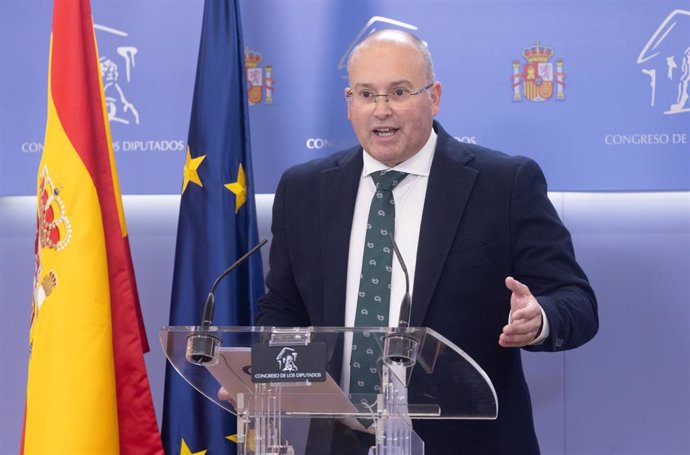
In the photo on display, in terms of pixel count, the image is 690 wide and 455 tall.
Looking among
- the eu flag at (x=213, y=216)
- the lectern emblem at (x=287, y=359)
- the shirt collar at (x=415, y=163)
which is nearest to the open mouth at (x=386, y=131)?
the shirt collar at (x=415, y=163)

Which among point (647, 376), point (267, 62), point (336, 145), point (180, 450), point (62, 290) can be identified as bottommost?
point (180, 450)

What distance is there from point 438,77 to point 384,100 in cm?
114

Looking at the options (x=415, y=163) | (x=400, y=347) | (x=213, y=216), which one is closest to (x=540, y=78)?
(x=415, y=163)

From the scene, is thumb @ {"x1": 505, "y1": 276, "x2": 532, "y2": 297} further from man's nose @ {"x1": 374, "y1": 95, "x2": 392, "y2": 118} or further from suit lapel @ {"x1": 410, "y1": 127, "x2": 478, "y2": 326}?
man's nose @ {"x1": 374, "y1": 95, "x2": 392, "y2": 118}

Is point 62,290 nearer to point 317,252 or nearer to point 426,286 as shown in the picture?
point 317,252

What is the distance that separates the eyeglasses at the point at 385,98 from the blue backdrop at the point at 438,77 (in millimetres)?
1044

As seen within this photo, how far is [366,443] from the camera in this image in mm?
2023

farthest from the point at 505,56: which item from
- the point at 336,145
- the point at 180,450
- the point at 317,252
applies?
the point at 180,450

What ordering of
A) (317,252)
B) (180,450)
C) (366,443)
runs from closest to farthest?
(366,443) < (317,252) < (180,450)

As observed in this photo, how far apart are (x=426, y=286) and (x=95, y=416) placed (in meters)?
1.35

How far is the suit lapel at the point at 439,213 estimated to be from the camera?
8.77 feet

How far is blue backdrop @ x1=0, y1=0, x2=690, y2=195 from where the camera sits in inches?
150

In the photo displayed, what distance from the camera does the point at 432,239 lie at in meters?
2.74

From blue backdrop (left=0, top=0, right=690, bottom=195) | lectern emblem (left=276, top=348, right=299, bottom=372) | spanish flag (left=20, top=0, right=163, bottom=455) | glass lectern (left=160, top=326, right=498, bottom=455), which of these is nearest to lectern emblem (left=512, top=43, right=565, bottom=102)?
blue backdrop (left=0, top=0, right=690, bottom=195)
